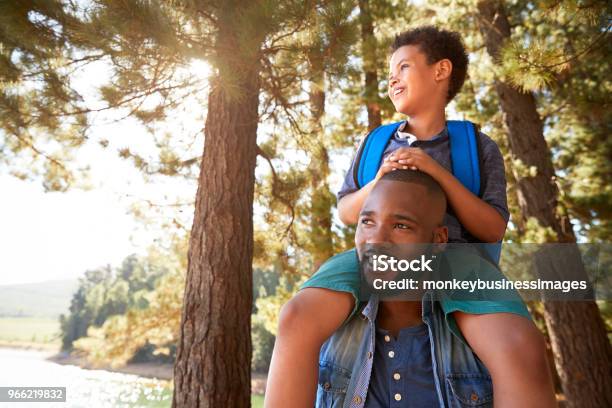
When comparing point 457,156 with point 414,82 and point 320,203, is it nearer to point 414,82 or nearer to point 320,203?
point 414,82

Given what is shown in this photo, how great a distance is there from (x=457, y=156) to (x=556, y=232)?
373 centimetres

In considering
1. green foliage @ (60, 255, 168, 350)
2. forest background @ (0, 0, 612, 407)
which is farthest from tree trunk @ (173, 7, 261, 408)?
green foliage @ (60, 255, 168, 350)

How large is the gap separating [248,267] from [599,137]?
253 inches

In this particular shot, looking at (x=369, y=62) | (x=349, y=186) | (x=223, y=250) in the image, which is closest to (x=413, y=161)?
(x=349, y=186)

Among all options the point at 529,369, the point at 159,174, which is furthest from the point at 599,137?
the point at 529,369

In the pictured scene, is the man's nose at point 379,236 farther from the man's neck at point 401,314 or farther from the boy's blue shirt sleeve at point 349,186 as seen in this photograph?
the boy's blue shirt sleeve at point 349,186

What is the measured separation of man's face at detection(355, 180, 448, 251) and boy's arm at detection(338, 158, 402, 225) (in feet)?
0.25

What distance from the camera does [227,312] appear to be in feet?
9.44

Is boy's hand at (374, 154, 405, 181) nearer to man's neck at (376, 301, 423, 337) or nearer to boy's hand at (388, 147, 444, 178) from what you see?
boy's hand at (388, 147, 444, 178)

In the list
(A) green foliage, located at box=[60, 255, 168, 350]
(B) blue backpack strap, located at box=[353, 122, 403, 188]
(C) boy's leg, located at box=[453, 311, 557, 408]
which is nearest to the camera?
(C) boy's leg, located at box=[453, 311, 557, 408]

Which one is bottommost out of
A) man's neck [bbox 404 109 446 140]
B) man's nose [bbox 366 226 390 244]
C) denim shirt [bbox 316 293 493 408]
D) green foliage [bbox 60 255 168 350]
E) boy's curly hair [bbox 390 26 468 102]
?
denim shirt [bbox 316 293 493 408]

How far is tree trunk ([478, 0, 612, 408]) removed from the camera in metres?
4.18

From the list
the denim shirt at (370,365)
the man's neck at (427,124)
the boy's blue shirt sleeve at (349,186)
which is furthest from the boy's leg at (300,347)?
the man's neck at (427,124)

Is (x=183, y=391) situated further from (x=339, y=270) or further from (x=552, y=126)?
(x=552, y=126)
